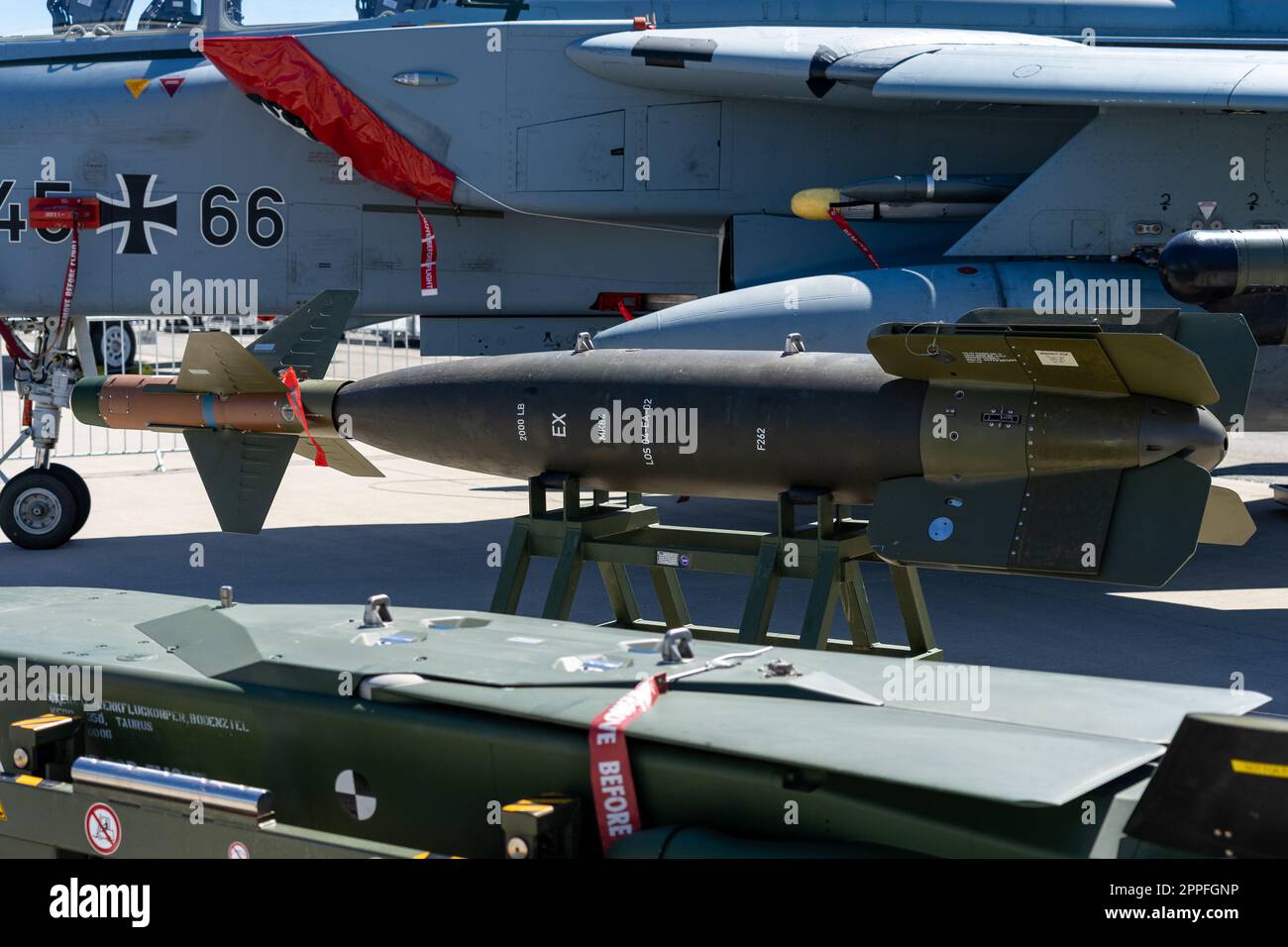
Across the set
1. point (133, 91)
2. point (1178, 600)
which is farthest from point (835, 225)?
point (133, 91)

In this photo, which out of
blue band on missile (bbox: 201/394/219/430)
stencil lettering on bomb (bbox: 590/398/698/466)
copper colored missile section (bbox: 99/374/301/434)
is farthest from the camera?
blue band on missile (bbox: 201/394/219/430)

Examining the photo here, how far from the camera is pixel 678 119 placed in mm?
10328

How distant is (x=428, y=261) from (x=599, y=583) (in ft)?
9.75

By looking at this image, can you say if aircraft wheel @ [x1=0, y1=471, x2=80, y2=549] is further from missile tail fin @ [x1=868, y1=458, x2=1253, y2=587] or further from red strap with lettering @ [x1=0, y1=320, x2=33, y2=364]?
missile tail fin @ [x1=868, y1=458, x2=1253, y2=587]

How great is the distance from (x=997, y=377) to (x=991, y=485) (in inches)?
19.3

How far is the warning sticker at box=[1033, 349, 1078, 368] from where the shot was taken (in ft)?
19.3

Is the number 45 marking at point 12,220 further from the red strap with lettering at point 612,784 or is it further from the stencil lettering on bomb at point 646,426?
the red strap with lettering at point 612,784

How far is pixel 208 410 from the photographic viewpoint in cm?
834

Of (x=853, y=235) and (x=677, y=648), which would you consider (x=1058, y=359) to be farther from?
(x=853, y=235)

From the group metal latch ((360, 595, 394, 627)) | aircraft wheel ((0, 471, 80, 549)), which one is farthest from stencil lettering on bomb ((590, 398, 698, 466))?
aircraft wheel ((0, 471, 80, 549))

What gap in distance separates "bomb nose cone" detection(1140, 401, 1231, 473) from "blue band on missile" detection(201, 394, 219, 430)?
17.7 ft

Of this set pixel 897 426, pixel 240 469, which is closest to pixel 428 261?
pixel 240 469

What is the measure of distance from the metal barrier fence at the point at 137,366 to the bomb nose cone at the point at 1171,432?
23.0 ft
